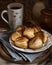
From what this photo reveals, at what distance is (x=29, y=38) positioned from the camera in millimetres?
680

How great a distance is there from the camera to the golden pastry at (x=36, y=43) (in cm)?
64

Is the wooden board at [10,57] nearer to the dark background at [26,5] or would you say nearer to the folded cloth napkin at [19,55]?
the folded cloth napkin at [19,55]

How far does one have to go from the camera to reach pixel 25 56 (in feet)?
2.12

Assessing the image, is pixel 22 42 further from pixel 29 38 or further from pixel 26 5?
pixel 26 5

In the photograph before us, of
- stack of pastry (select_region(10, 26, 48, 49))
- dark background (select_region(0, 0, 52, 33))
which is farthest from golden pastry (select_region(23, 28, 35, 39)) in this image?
dark background (select_region(0, 0, 52, 33))

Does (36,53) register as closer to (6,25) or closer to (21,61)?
(21,61)

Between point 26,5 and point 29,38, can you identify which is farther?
point 26,5

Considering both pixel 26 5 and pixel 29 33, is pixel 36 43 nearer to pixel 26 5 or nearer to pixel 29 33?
pixel 29 33

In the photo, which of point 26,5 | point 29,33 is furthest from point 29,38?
point 26,5

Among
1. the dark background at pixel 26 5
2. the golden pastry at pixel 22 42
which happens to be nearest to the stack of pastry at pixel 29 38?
the golden pastry at pixel 22 42

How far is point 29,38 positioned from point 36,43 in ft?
0.15

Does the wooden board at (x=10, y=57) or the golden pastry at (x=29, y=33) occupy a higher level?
the golden pastry at (x=29, y=33)

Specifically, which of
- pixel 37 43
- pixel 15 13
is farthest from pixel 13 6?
pixel 37 43

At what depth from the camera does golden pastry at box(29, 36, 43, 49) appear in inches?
25.3
